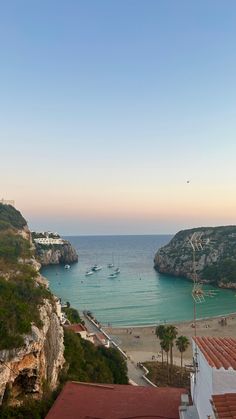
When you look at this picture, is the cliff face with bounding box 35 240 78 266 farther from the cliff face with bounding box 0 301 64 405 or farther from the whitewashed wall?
the whitewashed wall

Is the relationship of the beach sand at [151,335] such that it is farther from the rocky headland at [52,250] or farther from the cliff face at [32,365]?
the rocky headland at [52,250]

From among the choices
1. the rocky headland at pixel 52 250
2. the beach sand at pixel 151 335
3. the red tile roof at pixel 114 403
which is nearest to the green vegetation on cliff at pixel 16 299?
the red tile roof at pixel 114 403

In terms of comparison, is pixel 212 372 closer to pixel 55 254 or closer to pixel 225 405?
pixel 225 405

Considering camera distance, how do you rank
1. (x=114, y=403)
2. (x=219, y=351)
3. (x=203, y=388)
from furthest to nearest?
1. (x=114, y=403)
2. (x=219, y=351)
3. (x=203, y=388)

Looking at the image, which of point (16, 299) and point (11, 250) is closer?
point (16, 299)

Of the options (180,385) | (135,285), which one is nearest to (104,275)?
(135,285)

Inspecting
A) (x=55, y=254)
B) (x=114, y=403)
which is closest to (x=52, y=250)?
(x=55, y=254)

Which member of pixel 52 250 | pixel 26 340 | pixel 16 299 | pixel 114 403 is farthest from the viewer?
pixel 52 250
